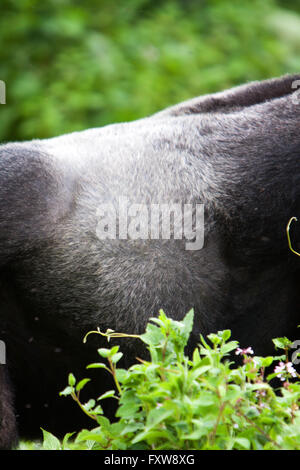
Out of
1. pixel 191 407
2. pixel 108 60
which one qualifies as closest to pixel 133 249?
pixel 191 407

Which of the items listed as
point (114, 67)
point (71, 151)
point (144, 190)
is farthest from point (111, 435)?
point (114, 67)

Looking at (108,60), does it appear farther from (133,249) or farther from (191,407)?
(191,407)

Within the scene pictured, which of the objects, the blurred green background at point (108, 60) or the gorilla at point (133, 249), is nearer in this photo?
the gorilla at point (133, 249)

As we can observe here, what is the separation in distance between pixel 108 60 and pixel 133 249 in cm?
362

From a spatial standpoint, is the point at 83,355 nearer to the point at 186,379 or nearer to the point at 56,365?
the point at 56,365

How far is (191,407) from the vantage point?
4.87 feet

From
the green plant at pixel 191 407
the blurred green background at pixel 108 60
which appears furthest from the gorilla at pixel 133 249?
the blurred green background at pixel 108 60

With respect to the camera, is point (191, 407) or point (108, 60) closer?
point (191, 407)

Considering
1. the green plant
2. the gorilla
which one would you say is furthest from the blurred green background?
the green plant

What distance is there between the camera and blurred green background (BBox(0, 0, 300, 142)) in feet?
18.6

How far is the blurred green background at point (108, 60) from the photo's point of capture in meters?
5.68

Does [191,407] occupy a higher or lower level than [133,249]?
lower

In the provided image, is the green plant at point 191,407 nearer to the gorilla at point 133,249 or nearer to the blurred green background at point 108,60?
the gorilla at point 133,249

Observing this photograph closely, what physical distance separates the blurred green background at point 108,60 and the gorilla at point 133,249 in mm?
3042
